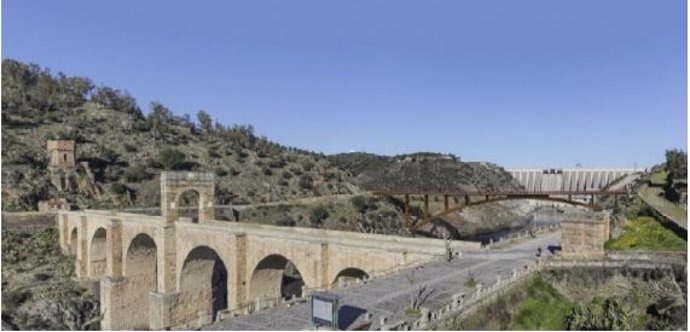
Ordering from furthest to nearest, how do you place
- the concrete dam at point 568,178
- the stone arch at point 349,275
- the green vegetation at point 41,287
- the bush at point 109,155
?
the concrete dam at point 568,178 → the bush at point 109,155 → the green vegetation at point 41,287 → the stone arch at point 349,275

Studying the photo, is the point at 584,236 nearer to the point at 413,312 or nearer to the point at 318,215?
the point at 413,312

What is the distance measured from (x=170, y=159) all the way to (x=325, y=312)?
55.5m

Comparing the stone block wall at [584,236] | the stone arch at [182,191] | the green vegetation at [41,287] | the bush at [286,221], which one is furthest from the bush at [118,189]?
the stone block wall at [584,236]

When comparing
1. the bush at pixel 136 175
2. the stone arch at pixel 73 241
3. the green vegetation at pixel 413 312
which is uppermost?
the bush at pixel 136 175

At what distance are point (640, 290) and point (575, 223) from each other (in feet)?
9.74

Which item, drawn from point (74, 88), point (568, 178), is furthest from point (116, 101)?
point (568, 178)

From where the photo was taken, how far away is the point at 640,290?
1872 cm

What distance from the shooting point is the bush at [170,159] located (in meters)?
64.0

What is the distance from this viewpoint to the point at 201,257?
98.8ft

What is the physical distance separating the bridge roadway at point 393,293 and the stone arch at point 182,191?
16.8 m

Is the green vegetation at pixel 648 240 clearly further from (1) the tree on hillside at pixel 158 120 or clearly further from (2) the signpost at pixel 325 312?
(1) the tree on hillside at pixel 158 120

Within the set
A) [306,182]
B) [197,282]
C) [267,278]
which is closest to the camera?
[267,278]

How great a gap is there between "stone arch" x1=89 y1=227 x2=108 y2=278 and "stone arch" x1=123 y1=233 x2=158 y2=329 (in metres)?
4.44

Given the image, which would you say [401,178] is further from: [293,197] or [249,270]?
[249,270]
